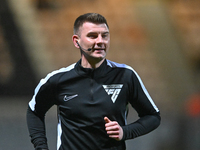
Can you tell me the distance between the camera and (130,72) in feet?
6.52

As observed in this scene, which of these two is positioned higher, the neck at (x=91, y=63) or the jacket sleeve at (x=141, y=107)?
the neck at (x=91, y=63)

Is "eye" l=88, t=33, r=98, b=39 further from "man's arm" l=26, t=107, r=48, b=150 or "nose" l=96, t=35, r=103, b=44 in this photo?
"man's arm" l=26, t=107, r=48, b=150

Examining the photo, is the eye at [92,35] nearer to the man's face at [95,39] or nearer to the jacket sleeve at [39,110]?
the man's face at [95,39]

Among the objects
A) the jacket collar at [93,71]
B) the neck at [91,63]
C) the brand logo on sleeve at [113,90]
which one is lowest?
the brand logo on sleeve at [113,90]

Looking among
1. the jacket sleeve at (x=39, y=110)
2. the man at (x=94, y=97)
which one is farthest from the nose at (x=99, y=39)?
the jacket sleeve at (x=39, y=110)

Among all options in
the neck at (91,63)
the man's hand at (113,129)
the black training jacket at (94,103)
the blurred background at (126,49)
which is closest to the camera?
the man's hand at (113,129)

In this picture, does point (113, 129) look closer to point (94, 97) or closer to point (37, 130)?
point (94, 97)

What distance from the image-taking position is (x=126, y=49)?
4582mm

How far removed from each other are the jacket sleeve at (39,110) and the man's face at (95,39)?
1.12 feet

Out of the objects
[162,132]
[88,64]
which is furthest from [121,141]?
[162,132]

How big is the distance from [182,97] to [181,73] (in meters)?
0.35

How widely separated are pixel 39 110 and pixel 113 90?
0.53 m

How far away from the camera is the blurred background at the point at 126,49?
421cm

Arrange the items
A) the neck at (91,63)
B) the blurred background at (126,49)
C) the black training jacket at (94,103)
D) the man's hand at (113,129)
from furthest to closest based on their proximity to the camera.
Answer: the blurred background at (126,49), the neck at (91,63), the black training jacket at (94,103), the man's hand at (113,129)
